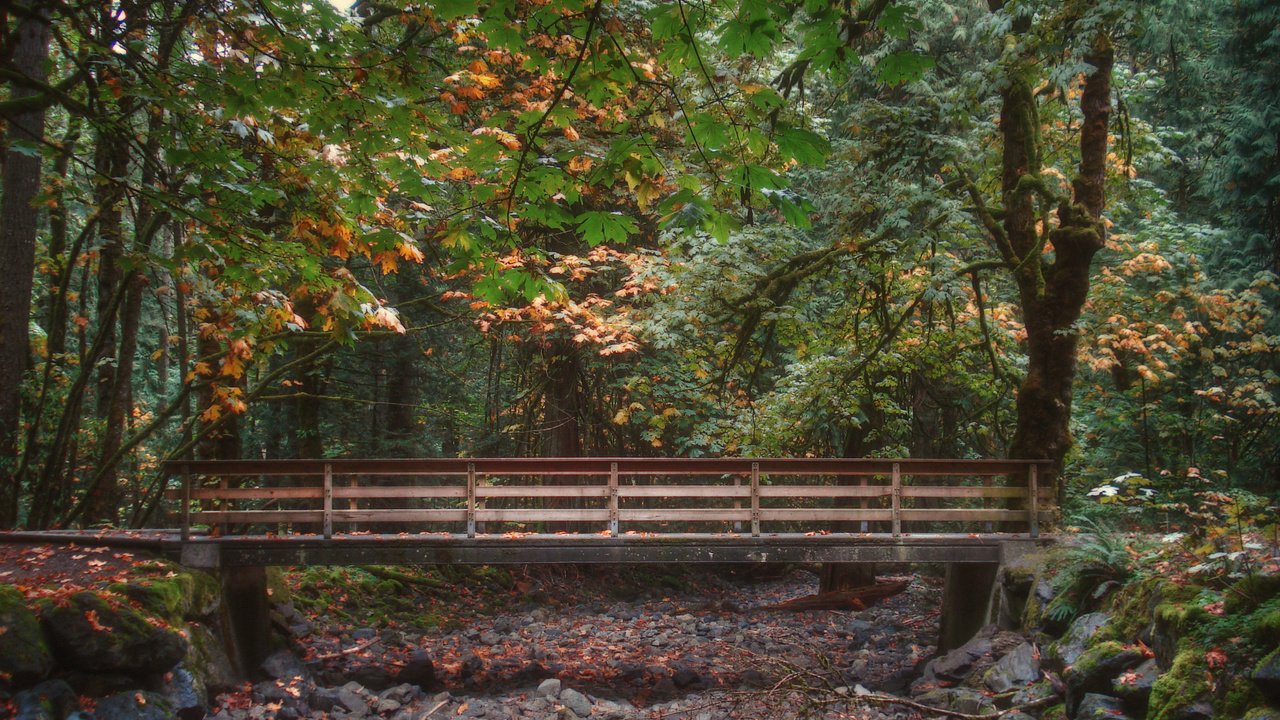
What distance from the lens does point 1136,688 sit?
521 cm

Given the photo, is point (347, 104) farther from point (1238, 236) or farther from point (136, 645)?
point (1238, 236)

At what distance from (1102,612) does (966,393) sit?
21.7ft

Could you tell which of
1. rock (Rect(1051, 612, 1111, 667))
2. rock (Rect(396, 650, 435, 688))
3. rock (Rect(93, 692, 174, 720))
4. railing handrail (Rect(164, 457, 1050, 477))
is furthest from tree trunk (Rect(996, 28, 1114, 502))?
rock (Rect(93, 692, 174, 720))

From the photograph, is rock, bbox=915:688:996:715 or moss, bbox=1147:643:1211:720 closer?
moss, bbox=1147:643:1211:720

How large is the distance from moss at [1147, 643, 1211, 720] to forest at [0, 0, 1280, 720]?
2 cm

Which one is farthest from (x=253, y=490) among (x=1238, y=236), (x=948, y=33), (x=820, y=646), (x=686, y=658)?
(x=1238, y=236)

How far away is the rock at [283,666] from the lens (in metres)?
7.80

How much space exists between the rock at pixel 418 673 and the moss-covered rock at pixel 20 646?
11.3ft

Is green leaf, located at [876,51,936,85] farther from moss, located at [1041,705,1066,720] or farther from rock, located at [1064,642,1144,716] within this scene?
moss, located at [1041,705,1066,720]

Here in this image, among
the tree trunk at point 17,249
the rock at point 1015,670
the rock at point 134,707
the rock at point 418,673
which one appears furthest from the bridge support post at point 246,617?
the rock at point 1015,670

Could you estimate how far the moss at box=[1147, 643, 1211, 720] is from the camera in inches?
185

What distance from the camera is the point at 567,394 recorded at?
13.0 m

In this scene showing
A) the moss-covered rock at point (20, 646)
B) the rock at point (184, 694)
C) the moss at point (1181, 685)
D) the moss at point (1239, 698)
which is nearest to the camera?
the moss at point (1239, 698)

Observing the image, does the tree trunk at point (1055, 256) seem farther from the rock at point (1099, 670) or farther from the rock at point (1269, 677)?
the rock at point (1269, 677)
